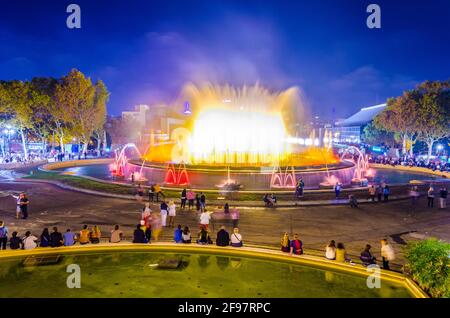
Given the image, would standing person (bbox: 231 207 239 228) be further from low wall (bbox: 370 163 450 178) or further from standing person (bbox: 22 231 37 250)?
low wall (bbox: 370 163 450 178)

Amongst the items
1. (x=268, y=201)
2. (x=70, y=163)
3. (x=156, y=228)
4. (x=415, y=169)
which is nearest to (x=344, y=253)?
(x=156, y=228)

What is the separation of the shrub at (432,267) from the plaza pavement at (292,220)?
290cm

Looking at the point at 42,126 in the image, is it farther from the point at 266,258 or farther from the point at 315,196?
the point at 266,258

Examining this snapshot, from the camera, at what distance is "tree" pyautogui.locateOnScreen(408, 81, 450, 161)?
2149 inches

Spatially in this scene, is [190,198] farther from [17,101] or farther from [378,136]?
[378,136]

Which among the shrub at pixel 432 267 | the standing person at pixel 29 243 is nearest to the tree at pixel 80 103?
the standing person at pixel 29 243

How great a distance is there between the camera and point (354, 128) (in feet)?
409

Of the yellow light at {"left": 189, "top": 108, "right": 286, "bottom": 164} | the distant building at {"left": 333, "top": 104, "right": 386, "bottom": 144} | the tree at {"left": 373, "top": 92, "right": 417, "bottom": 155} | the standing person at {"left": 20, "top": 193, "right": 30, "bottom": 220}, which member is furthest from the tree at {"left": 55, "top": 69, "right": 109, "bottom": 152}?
the distant building at {"left": 333, "top": 104, "right": 386, "bottom": 144}

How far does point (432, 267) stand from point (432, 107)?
5276 centimetres

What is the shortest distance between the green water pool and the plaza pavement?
2.66 m

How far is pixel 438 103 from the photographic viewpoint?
54562mm

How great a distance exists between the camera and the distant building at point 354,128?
118150 mm
